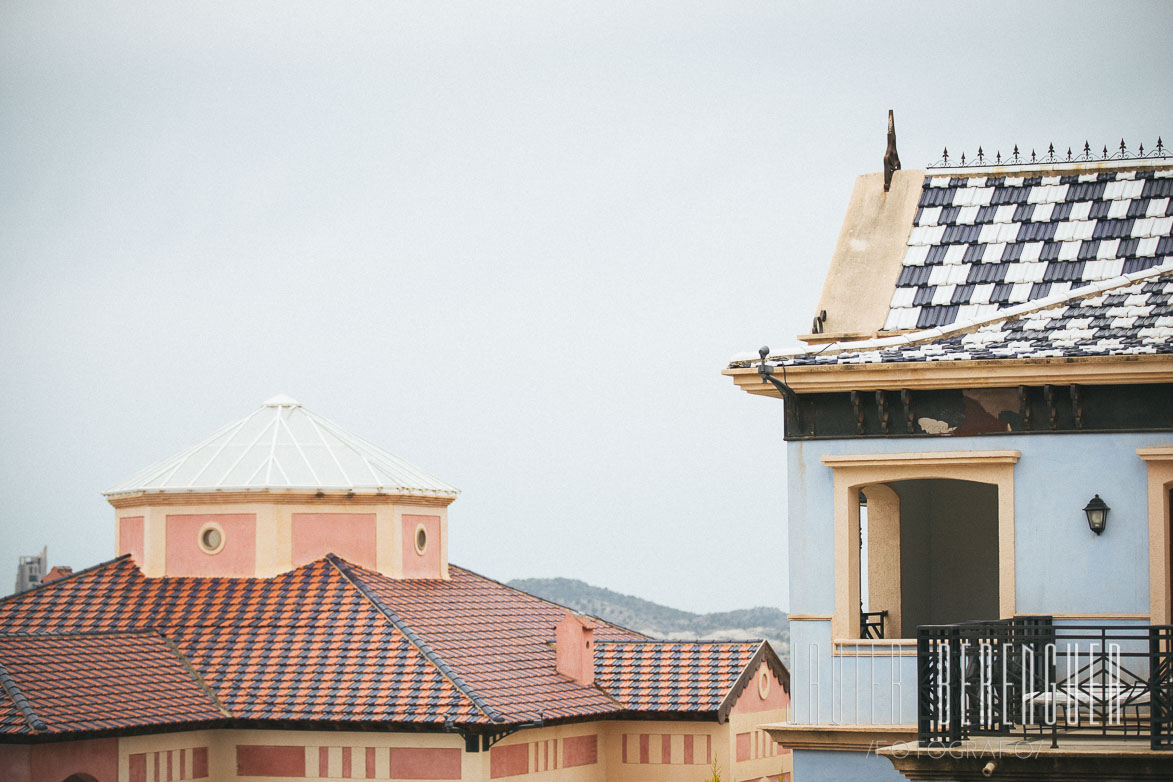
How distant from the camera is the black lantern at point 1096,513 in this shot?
15781 millimetres

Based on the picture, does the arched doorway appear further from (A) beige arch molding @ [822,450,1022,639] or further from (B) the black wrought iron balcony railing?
(B) the black wrought iron balcony railing

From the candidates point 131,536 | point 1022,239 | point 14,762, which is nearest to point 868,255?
point 1022,239

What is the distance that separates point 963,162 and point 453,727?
31.1ft

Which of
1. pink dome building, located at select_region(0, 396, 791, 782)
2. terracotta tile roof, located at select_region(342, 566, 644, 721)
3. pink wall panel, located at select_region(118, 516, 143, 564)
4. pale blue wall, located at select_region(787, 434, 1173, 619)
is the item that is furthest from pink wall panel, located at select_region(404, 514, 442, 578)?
pale blue wall, located at select_region(787, 434, 1173, 619)

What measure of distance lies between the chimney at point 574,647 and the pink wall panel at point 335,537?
3.23m

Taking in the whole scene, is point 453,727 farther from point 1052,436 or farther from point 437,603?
point 1052,436

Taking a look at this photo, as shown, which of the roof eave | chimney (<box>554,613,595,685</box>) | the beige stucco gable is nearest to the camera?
the roof eave

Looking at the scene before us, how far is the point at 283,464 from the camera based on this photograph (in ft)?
87.6

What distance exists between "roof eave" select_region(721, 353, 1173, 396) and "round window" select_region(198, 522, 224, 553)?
11.9 metres

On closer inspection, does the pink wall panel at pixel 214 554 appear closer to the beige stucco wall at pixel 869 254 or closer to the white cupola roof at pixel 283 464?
the white cupola roof at pixel 283 464

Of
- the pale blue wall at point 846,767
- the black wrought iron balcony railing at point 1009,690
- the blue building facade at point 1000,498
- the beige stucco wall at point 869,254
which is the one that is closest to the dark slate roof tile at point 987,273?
the beige stucco wall at point 869,254

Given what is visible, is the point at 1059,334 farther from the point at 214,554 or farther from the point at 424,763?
the point at 214,554

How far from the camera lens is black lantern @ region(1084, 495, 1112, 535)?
1578 cm

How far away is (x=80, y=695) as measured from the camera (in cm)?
2098
